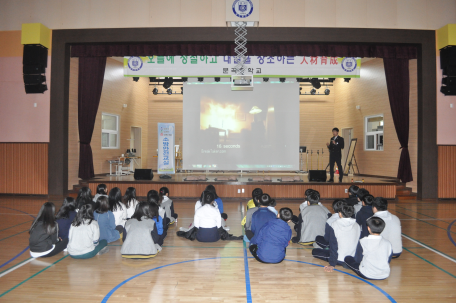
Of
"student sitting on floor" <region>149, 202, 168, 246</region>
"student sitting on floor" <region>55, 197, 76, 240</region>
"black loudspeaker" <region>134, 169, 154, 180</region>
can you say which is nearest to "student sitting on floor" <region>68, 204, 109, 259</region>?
"student sitting on floor" <region>55, 197, 76, 240</region>

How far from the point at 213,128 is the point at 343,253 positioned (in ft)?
20.0

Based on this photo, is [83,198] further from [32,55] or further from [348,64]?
[348,64]

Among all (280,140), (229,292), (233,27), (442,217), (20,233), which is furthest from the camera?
(280,140)

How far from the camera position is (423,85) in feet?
24.6

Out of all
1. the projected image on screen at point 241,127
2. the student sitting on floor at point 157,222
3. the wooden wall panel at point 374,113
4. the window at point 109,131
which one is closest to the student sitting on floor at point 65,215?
the student sitting on floor at point 157,222

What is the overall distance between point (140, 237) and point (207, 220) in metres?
0.96

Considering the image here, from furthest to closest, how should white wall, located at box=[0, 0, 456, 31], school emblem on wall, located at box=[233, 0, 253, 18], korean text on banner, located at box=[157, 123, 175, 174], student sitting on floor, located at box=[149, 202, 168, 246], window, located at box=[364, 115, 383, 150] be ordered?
window, located at box=[364, 115, 383, 150]
korean text on banner, located at box=[157, 123, 175, 174]
white wall, located at box=[0, 0, 456, 31]
school emblem on wall, located at box=[233, 0, 253, 18]
student sitting on floor, located at box=[149, 202, 168, 246]

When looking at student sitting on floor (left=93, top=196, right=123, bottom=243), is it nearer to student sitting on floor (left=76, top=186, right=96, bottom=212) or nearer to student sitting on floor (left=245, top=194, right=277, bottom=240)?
student sitting on floor (left=76, top=186, right=96, bottom=212)

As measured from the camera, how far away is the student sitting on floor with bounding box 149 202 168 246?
3.30 metres

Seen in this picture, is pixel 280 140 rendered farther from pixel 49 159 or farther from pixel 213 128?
pixel 49 159

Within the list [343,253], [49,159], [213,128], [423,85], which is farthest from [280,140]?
[49,159]

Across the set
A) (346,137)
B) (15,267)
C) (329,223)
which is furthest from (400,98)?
(15,267)

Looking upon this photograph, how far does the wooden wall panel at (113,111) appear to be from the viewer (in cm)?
800

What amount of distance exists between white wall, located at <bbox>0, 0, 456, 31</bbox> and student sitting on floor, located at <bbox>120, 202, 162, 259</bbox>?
18.7 ft
